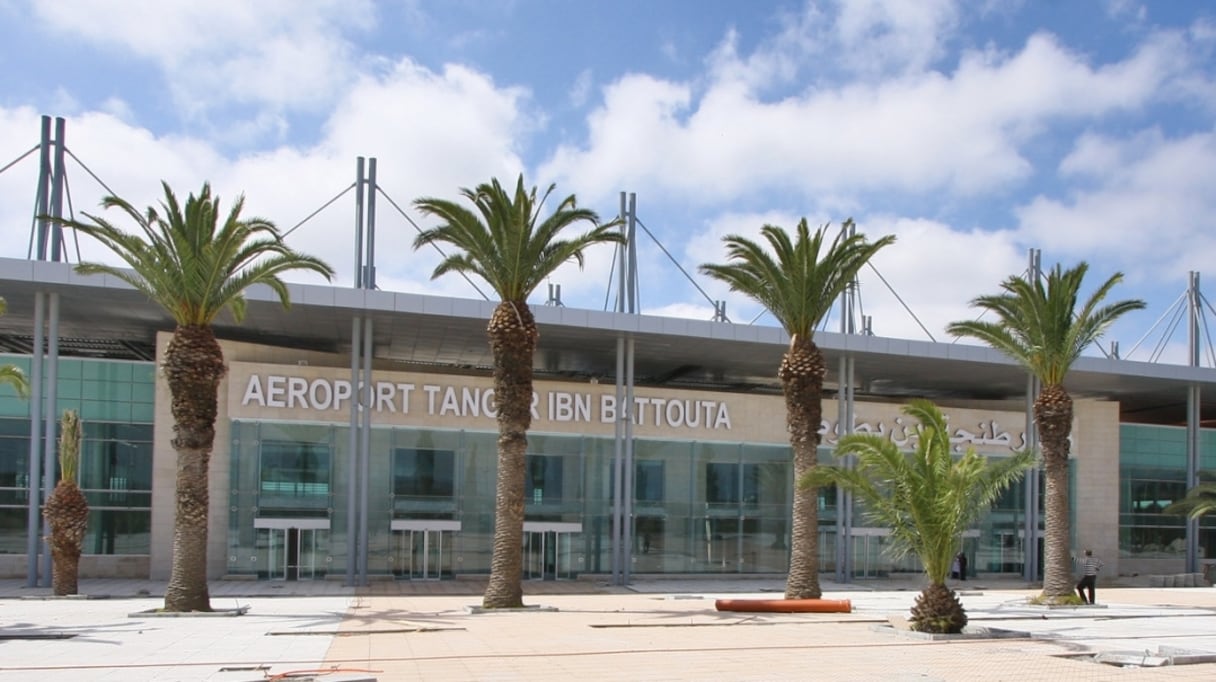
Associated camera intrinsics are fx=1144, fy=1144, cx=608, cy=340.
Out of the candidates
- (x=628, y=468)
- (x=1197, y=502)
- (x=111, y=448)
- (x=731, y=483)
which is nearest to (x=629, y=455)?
(x=628, y=468)

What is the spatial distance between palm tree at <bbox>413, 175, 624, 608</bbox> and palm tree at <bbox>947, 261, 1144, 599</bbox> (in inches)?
470

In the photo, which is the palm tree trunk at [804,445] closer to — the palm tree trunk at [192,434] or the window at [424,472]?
the window at [424,472]

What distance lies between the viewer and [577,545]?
Answer: 127 ft

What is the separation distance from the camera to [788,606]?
24.8 meters

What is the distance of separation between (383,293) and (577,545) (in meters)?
11.3

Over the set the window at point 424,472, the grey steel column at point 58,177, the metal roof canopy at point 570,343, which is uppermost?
the grey steel column at point 58,177

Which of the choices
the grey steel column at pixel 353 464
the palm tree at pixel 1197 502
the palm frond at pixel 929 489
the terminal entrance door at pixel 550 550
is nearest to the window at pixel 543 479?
the terminal entrance door at pixel 550 550

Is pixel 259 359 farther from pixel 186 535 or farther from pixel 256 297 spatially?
pixel 186 535

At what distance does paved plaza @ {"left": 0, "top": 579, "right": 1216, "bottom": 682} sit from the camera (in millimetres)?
15484

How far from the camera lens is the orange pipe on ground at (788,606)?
81.3 feet

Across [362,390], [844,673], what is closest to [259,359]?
[362,390]

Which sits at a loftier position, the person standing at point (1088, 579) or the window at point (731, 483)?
the window at point (731, 483)

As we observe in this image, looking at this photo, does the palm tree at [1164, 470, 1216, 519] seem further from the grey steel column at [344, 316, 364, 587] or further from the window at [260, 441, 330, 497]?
the window at [260, 441, 330, 497]

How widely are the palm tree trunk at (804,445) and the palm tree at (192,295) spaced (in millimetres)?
12270
